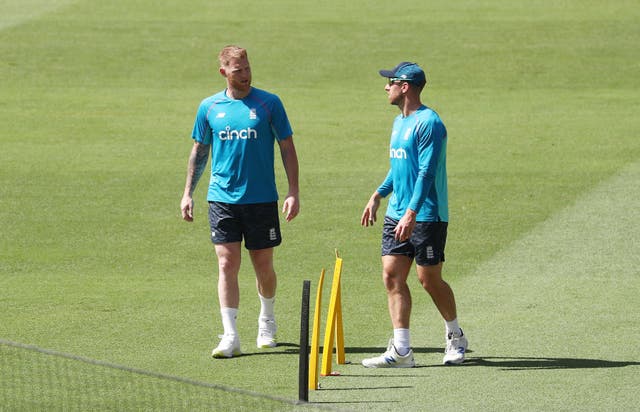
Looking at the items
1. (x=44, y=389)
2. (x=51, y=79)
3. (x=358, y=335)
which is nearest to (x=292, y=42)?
(x=51, y=79)

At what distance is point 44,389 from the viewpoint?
9.00 meters

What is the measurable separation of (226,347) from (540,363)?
7.77ft

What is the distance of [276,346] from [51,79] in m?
14.2

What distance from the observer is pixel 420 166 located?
924 centimetres

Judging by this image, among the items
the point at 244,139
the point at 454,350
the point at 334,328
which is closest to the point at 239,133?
the point at 244,139

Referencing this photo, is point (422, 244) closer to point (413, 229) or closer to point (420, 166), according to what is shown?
point (413, 229)

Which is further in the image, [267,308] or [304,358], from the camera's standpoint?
[267,308]

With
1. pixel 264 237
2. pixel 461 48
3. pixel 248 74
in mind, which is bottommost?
pixel 264 237

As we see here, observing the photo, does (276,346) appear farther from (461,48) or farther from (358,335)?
(461,48)

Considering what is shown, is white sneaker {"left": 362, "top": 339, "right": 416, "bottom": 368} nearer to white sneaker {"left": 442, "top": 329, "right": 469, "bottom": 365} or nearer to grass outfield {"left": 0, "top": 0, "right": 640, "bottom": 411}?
grass outfield {"left": 0, "top": 0, "right": 640, "bottom": 411}

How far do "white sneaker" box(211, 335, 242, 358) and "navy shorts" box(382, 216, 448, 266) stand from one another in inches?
53.7

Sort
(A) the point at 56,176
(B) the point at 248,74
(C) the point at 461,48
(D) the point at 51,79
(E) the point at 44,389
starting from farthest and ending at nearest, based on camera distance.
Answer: (C) the point at 461,48 → (D) the point at 51,79 → (A) the point at 56,176 → (B) the point at 248,74 → (E) the point at 44,389

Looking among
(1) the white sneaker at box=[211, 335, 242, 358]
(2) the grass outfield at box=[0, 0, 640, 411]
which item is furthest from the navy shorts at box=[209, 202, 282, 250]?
(2) the grass outfield at box=[0, 0, 640, 411]

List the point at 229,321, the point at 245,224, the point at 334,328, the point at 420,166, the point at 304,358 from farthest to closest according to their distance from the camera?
the point at 245,224 < the point at 229,321 < the point at 334,328 < the point at 420,166 < the point at 304,358
